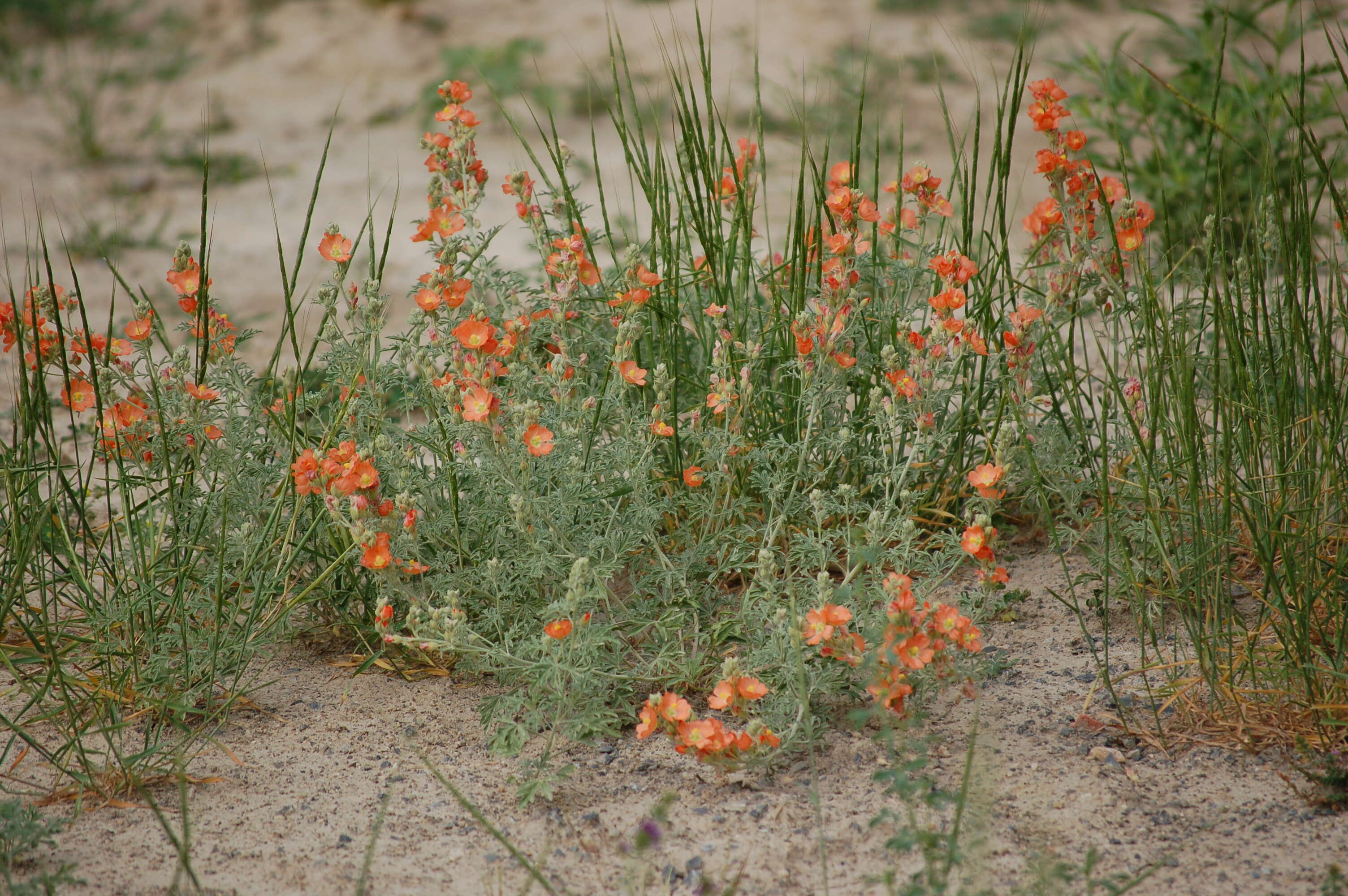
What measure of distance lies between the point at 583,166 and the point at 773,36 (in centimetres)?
237

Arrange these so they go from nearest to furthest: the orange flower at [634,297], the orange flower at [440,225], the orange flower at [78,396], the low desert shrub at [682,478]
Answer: the low desert shrub at [682,478] → the orange flower at [78,396] → the orange flower at [634,297] → the orange flower at [440,225]

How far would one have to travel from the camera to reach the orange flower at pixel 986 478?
1897 mm

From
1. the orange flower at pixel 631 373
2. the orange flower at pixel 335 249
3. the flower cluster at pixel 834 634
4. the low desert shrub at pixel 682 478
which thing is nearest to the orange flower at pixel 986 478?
the low desert shrub at pixel 682 478

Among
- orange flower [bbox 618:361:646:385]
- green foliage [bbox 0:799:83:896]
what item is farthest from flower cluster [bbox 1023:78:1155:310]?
green foliage [bbox 0:799:83:896]

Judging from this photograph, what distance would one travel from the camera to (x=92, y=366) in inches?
78.5

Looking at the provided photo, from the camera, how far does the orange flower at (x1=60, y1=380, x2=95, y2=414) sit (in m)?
2.05

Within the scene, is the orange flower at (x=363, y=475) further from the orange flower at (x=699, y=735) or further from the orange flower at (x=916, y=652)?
the orange flower at (x=916, y=652)

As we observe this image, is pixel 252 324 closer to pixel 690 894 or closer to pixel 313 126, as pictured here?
pixel 313 126

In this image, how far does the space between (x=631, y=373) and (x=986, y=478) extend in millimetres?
714

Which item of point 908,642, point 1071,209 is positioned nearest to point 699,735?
point 908,642

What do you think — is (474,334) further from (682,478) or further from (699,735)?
(699,735)

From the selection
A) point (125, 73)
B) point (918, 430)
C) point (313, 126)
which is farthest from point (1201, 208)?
point (125, 73)

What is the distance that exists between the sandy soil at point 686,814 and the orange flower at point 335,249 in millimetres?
851

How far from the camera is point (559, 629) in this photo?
1807 millimetres
